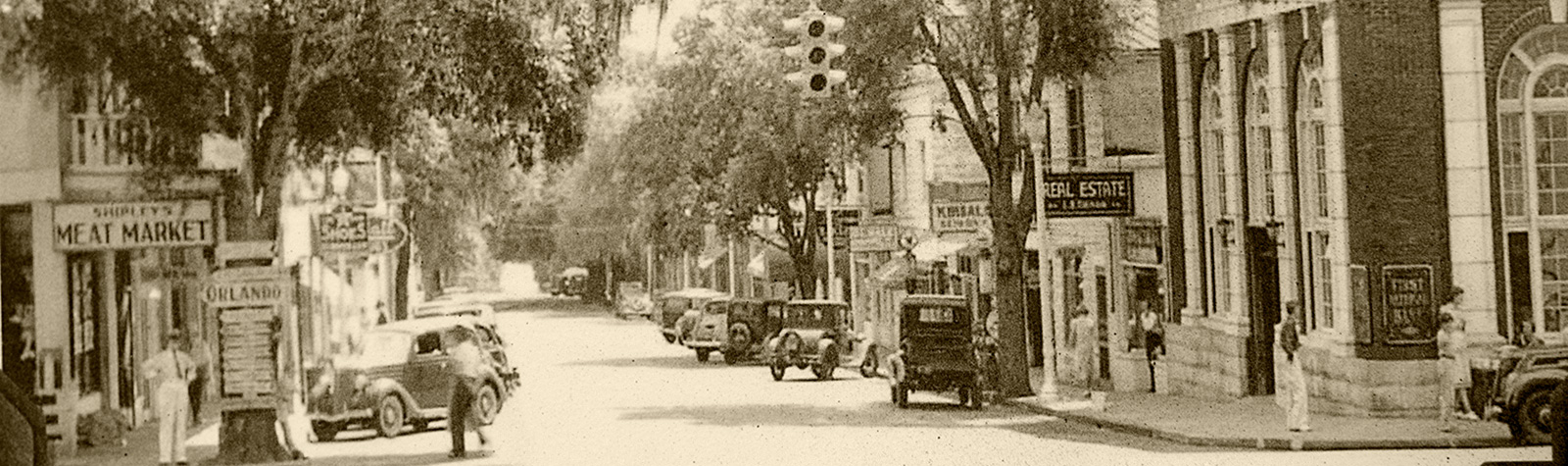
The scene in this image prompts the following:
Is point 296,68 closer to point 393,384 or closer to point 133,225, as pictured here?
point 133,225

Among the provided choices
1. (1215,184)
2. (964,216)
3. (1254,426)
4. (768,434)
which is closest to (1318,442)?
(1254,426)

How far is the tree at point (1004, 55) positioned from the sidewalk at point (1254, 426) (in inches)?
86.2

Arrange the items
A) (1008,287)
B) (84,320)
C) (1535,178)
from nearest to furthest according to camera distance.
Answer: (1535,178)
(84,320)
(1008,287)

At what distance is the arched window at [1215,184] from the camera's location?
3256cm

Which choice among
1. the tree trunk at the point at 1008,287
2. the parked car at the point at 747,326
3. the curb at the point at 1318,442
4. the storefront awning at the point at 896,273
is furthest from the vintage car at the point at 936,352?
the storefront awning at the point at 896,273

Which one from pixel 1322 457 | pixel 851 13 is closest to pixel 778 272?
pixel 851 13

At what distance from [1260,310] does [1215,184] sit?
2578 millimetres

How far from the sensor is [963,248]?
4778 centimetres

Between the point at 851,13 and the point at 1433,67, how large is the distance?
9853 mm

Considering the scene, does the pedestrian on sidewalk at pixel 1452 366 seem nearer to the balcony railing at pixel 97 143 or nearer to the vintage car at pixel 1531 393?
the vintage car at pixel 1531 393

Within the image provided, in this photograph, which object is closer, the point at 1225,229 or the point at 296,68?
the point at 296,68

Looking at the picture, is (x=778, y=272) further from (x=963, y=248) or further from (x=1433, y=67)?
(x=1433, y=67)

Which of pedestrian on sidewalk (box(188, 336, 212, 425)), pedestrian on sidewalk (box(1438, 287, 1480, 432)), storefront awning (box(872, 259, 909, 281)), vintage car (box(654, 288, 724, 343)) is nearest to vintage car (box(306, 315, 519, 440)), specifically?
pedestrian on sidewalk (box(188, 336, 212, 425))

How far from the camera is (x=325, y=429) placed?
29422 mm
